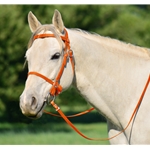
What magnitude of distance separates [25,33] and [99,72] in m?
13.0

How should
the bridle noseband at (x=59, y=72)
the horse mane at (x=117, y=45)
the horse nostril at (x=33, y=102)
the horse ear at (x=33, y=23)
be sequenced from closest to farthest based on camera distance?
the horse nostril at (x=33, y=102)
the bridle noseband at (x=59, y=72)
the horse ear at (x=33, y=23)
the horse mane at (x=117, y=45)

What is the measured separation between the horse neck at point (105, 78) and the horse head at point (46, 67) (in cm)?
17

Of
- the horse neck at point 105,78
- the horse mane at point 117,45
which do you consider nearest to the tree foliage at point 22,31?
the horse mane at point 117,45

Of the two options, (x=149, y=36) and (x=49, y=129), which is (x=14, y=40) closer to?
(x=49, y=129)

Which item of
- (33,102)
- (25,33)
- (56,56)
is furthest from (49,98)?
(25,33)

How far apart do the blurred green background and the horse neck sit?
10018 millimetres

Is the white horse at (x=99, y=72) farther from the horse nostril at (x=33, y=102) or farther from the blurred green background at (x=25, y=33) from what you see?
the blurred green background at (x=25, y=33)

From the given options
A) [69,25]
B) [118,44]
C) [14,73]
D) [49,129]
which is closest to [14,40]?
[14,73]

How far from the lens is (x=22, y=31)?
17.3 meters

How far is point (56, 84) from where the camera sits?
439 centimetres

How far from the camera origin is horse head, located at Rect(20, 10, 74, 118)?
4.14 m

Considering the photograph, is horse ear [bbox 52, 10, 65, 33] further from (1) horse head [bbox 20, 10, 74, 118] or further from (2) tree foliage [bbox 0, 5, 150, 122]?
(2) tree foliage [bbox 0, 5, 150, 122]

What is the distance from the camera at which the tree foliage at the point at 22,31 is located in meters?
17.2

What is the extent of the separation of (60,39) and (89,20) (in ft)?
53.5
